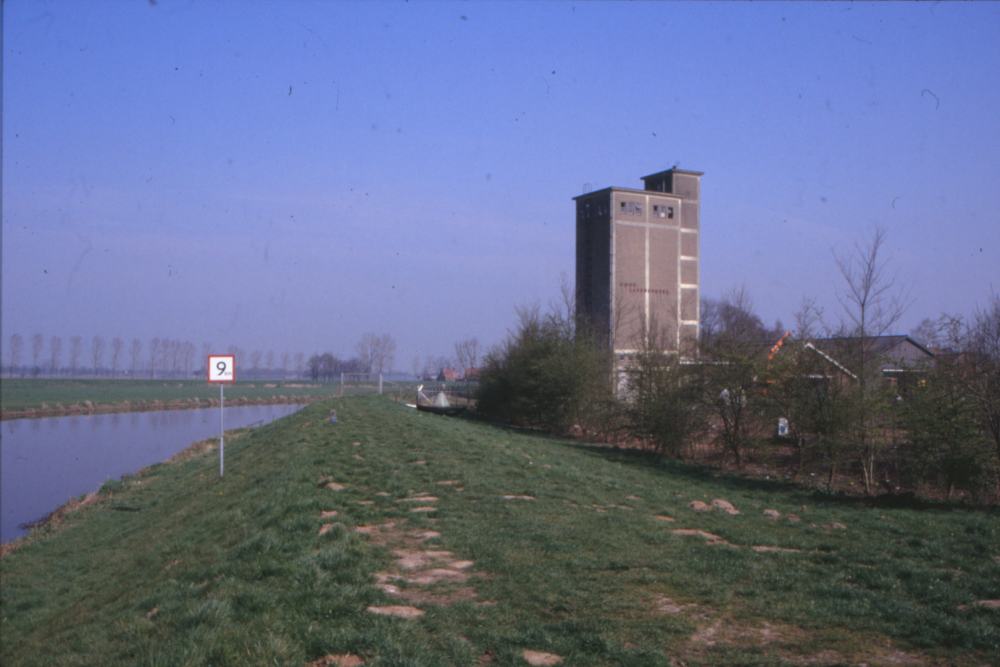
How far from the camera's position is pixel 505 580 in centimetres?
576

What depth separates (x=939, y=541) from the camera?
8.23 metres

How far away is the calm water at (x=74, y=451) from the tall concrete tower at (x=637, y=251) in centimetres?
3365

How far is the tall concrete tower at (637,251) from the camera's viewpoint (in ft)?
200

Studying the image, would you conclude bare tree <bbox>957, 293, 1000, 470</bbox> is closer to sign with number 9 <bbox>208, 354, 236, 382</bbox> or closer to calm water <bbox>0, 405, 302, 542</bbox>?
sign with number 9 <bbox>208, 354, 236, 382</bbox>

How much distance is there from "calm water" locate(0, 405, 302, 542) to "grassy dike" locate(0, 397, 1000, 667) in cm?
1287

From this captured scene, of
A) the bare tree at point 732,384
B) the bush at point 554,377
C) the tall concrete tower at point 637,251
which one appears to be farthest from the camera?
the tall concrete tower at point 637,251

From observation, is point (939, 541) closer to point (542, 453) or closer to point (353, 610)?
point (353, 610)

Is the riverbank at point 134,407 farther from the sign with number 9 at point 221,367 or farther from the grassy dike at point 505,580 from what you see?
the grassy dike at point 505,580

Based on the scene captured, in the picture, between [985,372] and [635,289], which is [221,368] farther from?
[635,289]

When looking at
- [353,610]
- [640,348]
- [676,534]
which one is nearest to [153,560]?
[353,610]

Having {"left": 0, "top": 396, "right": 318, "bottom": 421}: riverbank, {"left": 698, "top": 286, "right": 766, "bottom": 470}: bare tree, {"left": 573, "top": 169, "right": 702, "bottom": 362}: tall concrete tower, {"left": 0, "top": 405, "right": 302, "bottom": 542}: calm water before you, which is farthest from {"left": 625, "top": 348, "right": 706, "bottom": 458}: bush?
{"left": 573, "top": 169, "right": 702, "bottom": 362}: tall concrete tower

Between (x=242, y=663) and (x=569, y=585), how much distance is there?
2.71 metres

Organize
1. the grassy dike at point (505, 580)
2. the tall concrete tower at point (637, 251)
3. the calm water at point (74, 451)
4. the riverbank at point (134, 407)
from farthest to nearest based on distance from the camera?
the tall concrete tower at point (637, 251), the riverbank at point (134, 407), the calm water at point (74, 451), the grassy dike at point (505, 580)

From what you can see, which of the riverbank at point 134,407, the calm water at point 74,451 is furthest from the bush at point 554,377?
the riverbank at point 134,407
